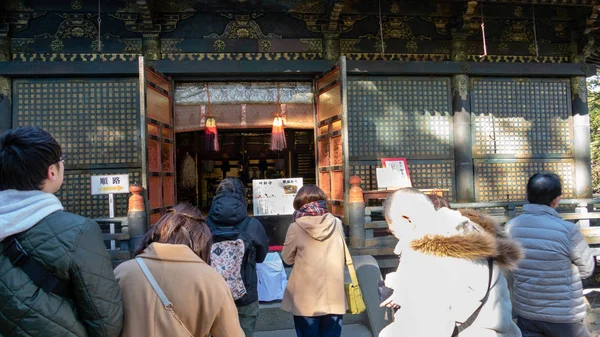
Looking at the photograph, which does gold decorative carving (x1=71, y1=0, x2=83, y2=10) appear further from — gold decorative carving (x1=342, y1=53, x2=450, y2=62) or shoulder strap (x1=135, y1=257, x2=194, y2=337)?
shoulder strap (x1=135, y1=257, x2=194, y2=337)

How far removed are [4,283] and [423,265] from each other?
1.69 meters

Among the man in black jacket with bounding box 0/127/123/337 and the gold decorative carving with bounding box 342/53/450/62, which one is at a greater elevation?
the gold decorative carving with bounding box 342/53/450/62

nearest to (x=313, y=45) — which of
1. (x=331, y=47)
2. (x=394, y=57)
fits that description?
(x=331, y=47)

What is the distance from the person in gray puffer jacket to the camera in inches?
104

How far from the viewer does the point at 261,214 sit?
6.91 metres

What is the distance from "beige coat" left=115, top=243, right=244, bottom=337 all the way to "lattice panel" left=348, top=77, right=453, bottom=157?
5879 mm

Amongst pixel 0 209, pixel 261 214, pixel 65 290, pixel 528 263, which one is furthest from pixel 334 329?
pixel 261 214

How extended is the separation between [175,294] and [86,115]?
632 centimetres

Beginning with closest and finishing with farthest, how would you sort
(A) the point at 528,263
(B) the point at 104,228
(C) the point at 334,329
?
(A) the point at 528,263 → (C) the point at 334,329 → (B) the point at 104,228

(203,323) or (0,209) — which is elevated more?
(0,209)

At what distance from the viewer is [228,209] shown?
300cm

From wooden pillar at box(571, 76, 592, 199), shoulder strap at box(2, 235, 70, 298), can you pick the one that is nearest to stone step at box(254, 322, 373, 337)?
shoulder strap at box(2, 235, 70, 298)

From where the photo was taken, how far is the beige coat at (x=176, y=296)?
62.8 inches

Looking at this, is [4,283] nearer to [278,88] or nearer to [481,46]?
[278,88]
